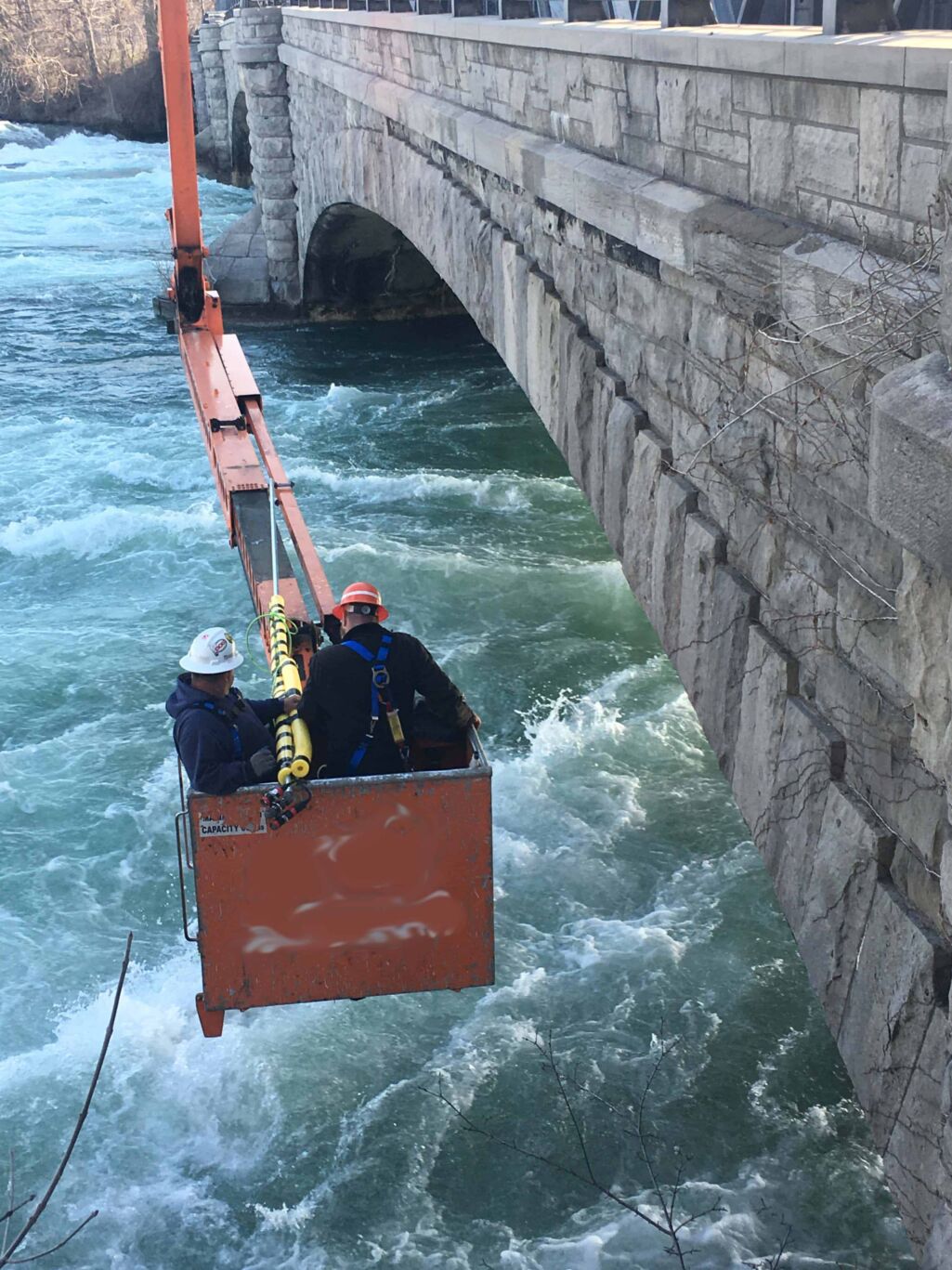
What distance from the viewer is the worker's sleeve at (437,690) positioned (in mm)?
5156

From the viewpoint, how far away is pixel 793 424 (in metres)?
4.80

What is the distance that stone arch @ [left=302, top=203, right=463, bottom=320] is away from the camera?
22141 millimetres

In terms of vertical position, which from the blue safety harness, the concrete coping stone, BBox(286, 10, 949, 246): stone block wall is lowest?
the blue safety harness

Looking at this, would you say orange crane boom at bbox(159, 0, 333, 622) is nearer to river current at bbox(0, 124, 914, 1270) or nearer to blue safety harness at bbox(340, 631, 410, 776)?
blue safety harness at bbox(340, 631, 410, 776)

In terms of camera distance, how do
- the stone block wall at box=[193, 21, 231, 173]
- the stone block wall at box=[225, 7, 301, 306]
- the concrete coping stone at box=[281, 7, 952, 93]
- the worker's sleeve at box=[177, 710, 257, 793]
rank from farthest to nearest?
the stone block wall at box=[193, 21, 231, 173] → the stone block wall at box=[225, 7, 301, 306] → the worker's sleeve at box=[177, 710, 257, 793] → the concrete coping stone at box=[281, 7, 952, 93]

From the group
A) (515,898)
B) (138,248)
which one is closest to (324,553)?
(515,898)

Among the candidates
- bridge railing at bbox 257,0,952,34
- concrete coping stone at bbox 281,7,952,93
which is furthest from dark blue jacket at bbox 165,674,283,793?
bridge railing at bbox 257,0,952,34

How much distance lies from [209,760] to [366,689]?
0.63 metres

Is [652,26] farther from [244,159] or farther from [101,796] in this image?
[244,159]

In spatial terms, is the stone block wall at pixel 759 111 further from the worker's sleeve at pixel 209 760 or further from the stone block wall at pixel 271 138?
the stone block wall at pixel 271 138

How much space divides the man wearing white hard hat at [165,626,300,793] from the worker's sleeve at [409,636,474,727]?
578 millimetres

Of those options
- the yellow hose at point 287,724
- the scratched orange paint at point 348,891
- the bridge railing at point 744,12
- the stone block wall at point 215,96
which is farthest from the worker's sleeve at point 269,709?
the stone block wall at point 215,96

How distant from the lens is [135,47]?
4628 cm

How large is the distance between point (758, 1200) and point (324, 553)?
8192 mm
